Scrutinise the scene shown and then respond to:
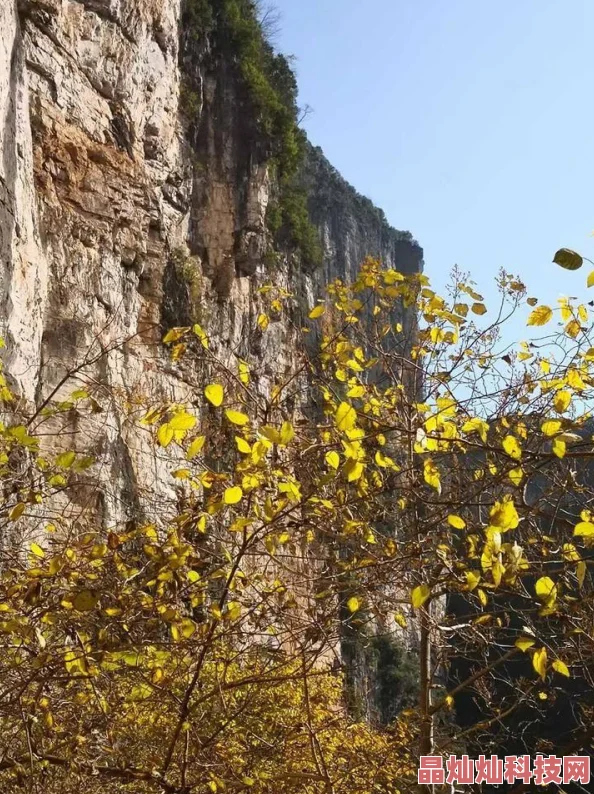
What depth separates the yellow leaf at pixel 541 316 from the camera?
6.27 ft

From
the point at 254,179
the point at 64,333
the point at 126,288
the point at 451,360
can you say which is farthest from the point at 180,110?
the point at 451,360

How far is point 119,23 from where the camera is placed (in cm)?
1225

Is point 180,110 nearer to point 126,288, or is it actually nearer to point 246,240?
point 246,240

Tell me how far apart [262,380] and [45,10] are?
8.69 metres

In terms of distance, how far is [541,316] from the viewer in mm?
1926

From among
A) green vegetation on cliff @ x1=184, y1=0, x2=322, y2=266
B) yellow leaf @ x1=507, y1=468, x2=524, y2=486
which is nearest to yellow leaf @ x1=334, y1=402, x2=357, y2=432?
yellow leaf @ x1=507, y1=468, x2=524, y2=486

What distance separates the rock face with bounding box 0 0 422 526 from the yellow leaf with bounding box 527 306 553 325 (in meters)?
4.85

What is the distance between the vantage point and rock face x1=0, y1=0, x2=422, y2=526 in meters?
8.91

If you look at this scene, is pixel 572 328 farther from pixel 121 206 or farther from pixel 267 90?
pixel 267 90

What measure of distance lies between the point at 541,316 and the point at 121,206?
35.4 ft

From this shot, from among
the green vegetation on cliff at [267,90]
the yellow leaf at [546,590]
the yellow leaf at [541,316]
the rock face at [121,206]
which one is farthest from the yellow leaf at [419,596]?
the green vegetation on cliff at [267,90]

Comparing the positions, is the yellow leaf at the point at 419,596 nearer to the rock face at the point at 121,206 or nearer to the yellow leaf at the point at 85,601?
the yellow leaf at the point at 85,601

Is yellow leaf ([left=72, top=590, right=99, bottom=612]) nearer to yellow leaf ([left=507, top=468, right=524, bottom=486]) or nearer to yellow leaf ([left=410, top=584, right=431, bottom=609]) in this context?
yellow leaf ([left=410, top=584, right=431, bottom=609])

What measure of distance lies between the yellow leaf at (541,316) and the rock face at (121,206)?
4.85 meters
